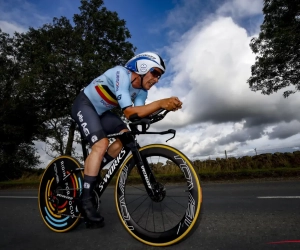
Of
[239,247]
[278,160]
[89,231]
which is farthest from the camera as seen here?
[278,160]

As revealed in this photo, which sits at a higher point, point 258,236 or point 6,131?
point 6,131

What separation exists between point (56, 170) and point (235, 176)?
875cm

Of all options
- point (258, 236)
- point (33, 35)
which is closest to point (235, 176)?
point (258, 236)

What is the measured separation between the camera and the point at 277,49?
18.0 meters

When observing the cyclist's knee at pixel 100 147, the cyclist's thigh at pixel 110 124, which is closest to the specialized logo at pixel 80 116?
the cyclist's thigh at pixel 110 124

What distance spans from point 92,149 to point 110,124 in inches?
17.3

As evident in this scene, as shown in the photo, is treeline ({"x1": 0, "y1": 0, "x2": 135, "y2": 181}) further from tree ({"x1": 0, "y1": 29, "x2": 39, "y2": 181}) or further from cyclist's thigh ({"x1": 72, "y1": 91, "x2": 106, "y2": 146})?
cyclist's thigh ({"x1": 72, "y1": 91, "x2": 106, "y2": 146})

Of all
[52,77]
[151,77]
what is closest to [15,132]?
[52,77]

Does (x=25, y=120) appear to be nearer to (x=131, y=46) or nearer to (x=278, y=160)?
(x=131, y=46)

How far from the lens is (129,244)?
2.55 m

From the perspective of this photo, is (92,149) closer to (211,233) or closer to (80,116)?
(80,116)

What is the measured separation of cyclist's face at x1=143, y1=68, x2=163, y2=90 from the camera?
2.83m

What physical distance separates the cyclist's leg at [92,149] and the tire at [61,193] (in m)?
0.42

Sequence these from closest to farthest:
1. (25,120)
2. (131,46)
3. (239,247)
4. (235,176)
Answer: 1. (239,247)
2. (235,176)
3. (25,120)
4. (131,46)
